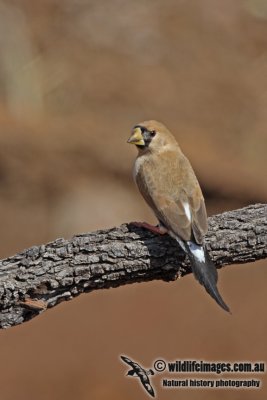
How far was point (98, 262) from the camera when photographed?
573 cm

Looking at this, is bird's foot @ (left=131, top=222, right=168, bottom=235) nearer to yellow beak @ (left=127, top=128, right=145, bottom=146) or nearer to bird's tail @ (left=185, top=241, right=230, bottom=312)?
bird's tail @ (left=185, top=241, right=230, bottom=312)

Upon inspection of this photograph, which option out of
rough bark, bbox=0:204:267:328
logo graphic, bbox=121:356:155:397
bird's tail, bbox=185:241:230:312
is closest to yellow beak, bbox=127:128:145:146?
rough bark, bbox=0:204:267:328

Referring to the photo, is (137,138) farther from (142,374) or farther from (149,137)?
(142,374)

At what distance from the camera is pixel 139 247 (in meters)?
5.89

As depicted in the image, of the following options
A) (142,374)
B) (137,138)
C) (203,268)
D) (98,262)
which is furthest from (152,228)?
(142,374)

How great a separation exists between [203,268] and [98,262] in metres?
0.63

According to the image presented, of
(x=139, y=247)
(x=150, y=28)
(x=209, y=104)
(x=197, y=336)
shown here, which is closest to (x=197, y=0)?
(x=150, y=28)

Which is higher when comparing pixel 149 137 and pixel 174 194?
pixel 149 137

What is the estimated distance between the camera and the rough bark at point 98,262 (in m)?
5.65

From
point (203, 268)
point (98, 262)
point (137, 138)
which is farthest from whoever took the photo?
point (137, 138)

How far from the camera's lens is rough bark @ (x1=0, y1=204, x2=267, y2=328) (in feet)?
18.5

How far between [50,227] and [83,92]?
372 cm

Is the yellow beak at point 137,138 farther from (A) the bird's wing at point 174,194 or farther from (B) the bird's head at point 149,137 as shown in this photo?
(A) the bird's wing at point 174,194

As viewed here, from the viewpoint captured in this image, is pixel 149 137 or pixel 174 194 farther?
pixel 149 137
